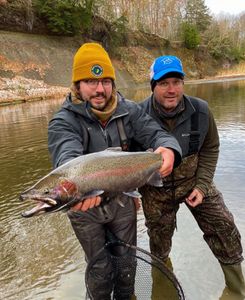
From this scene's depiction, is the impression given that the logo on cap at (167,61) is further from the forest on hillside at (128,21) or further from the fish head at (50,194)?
the forest on hillside at (128,21)

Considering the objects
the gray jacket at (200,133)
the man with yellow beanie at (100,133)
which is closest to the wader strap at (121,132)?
the man with yellow beanie at (100,133)

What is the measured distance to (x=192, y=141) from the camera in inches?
135

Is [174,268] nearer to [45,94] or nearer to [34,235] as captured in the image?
[34,235]

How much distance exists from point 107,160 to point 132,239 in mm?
960

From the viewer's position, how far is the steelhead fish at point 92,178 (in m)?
2.24

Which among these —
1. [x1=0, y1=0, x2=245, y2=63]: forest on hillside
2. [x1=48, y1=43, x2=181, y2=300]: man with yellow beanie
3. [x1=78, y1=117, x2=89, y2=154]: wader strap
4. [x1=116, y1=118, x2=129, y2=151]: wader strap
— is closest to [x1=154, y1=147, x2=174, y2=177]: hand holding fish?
[x1=48, y1=43, x2=181, y2=300]: man with yellow beanie

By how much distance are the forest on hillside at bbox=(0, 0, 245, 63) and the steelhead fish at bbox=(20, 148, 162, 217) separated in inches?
1446

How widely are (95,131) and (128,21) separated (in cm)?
5101

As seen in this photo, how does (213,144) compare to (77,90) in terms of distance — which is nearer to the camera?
(77,90)

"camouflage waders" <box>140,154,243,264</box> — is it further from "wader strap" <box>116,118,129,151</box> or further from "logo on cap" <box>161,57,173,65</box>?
"logo on cap" <box>161,57,173,65</box>

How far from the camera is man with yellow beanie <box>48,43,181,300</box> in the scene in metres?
2.80

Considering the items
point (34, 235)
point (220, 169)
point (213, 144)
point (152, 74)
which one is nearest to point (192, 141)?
point (213, 144)

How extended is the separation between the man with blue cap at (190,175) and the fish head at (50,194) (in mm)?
1423

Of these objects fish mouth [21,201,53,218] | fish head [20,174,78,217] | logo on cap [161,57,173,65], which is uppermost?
logo on cap [161,57,173,65]
